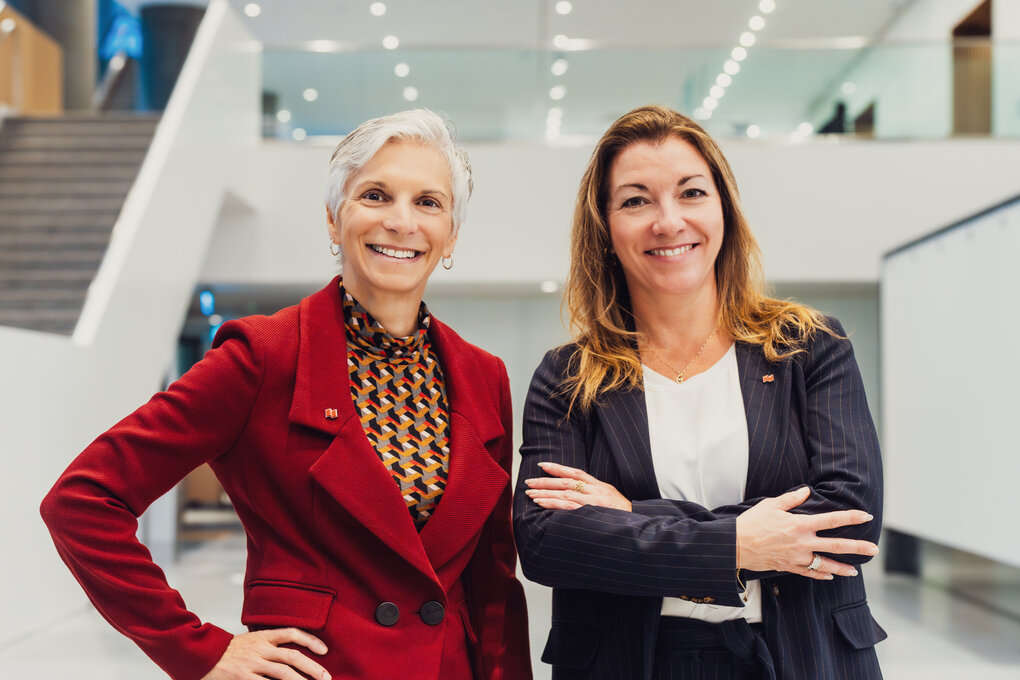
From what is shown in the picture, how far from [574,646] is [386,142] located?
115cm

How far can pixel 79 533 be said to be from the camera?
1.59 meters

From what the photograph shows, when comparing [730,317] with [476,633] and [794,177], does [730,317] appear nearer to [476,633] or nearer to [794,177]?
[476,633]

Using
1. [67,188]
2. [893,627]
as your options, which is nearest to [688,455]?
[893,627]

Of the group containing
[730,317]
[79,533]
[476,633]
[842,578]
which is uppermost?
[730,317]

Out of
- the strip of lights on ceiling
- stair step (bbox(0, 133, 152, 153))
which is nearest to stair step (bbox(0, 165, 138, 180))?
stair step (bbox(0, 133, 152, 153))

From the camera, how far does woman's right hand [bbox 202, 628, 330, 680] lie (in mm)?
1660

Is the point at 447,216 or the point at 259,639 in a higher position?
the point at 447,216

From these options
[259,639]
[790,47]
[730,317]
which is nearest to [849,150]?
[790,47]

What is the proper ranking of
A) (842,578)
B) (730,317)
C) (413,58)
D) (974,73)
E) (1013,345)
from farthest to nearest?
(413,58)
(974,73)
(1013,345)
(730,317)
(842,578)

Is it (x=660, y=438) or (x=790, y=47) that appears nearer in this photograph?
(x=660, y=438)

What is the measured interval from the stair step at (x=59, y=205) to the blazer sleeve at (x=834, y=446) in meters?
8.25

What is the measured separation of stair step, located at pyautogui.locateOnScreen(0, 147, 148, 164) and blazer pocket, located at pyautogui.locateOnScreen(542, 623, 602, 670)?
8934mm

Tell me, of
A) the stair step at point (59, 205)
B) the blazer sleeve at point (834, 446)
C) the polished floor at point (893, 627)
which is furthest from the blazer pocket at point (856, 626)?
the stair step at point (59, 205)

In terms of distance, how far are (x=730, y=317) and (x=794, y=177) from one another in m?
8.33
